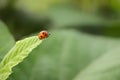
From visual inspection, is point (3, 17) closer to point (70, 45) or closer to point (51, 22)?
point (51, 22)

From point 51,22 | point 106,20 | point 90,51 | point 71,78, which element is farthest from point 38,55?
point 106,20

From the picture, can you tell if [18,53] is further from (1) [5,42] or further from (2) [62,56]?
(2) [62,56]

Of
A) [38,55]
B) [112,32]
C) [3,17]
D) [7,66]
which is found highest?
[3,17]

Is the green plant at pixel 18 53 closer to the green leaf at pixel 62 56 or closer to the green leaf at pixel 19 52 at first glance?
the green leaf at pixel 19 52

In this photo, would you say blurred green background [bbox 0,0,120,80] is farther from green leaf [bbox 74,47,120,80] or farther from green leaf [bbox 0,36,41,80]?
green leaf [bbox 0,36,41,80]

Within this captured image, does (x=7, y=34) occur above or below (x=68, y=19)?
below

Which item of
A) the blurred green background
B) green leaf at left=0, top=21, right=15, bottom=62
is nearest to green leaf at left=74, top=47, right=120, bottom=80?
the blurred green background

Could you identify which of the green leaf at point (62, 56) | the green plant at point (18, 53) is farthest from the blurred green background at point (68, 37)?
the green plant at point (18, 53)
